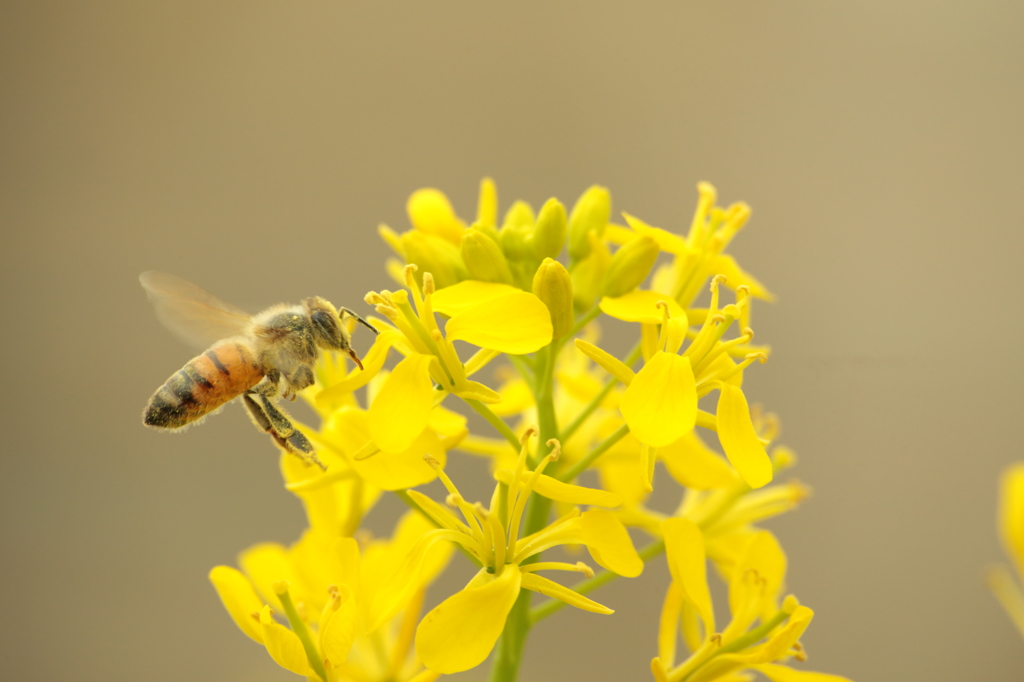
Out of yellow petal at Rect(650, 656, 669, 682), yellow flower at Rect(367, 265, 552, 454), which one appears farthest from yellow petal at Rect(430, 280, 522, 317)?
yellow petal at Rect(650, 656, 669, 682)

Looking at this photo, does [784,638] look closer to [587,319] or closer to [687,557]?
[687,557]

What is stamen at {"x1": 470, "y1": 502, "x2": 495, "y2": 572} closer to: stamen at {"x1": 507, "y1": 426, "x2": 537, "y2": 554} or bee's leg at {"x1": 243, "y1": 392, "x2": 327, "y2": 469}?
stamen at {"x1": 507, "y1": 426, "x2": 537, "y2": 554}

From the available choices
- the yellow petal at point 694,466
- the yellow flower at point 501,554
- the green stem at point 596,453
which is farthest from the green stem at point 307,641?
the yellow petal at point 694,466

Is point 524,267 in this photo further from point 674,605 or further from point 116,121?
point 116,121

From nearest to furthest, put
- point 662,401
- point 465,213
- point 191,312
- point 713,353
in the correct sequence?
point 662,401 → point 713,353 → point 191,312 → point 465,213

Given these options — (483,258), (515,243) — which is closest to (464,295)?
(483,258)

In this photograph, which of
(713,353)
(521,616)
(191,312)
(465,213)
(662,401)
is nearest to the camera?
(662,401)

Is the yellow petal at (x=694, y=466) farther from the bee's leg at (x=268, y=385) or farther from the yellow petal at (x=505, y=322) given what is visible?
the bee's leg at (x=268, y=385)
